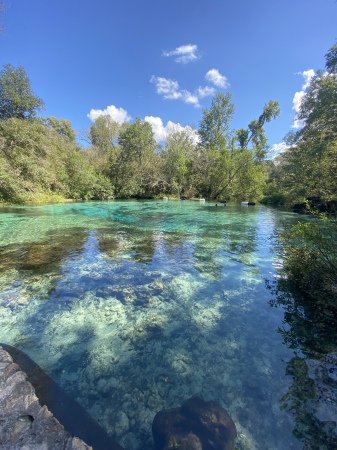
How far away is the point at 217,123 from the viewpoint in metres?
35.3

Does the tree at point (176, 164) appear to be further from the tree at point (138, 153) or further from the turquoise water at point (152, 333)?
the turquoise water at point (152, 333)

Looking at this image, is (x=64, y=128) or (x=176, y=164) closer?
(x=176, y=164)

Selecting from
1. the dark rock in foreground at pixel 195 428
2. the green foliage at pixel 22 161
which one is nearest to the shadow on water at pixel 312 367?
the dark rock in foreground at pixel 195 428

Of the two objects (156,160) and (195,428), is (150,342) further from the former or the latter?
(156,160)

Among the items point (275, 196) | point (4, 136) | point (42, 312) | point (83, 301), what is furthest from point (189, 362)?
point (275, 196)

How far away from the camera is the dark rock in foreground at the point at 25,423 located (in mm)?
1398

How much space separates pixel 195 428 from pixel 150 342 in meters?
1.25

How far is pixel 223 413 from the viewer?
2.00 metres

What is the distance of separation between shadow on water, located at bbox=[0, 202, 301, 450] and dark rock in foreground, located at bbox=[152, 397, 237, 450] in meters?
0.09

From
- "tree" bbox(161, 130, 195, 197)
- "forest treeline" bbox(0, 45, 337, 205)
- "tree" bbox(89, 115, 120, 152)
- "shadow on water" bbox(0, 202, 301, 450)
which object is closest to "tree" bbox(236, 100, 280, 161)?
"forest treeline" bbox(0, 45, 337, 205)

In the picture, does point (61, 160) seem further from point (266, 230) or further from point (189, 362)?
point (189, 362)

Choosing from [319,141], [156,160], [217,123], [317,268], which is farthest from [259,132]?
[317,268]

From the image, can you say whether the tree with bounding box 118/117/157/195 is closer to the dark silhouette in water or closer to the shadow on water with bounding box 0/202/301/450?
the shadow on water with bounding box 0/202/301/450

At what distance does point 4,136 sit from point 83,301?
63.8 ft
